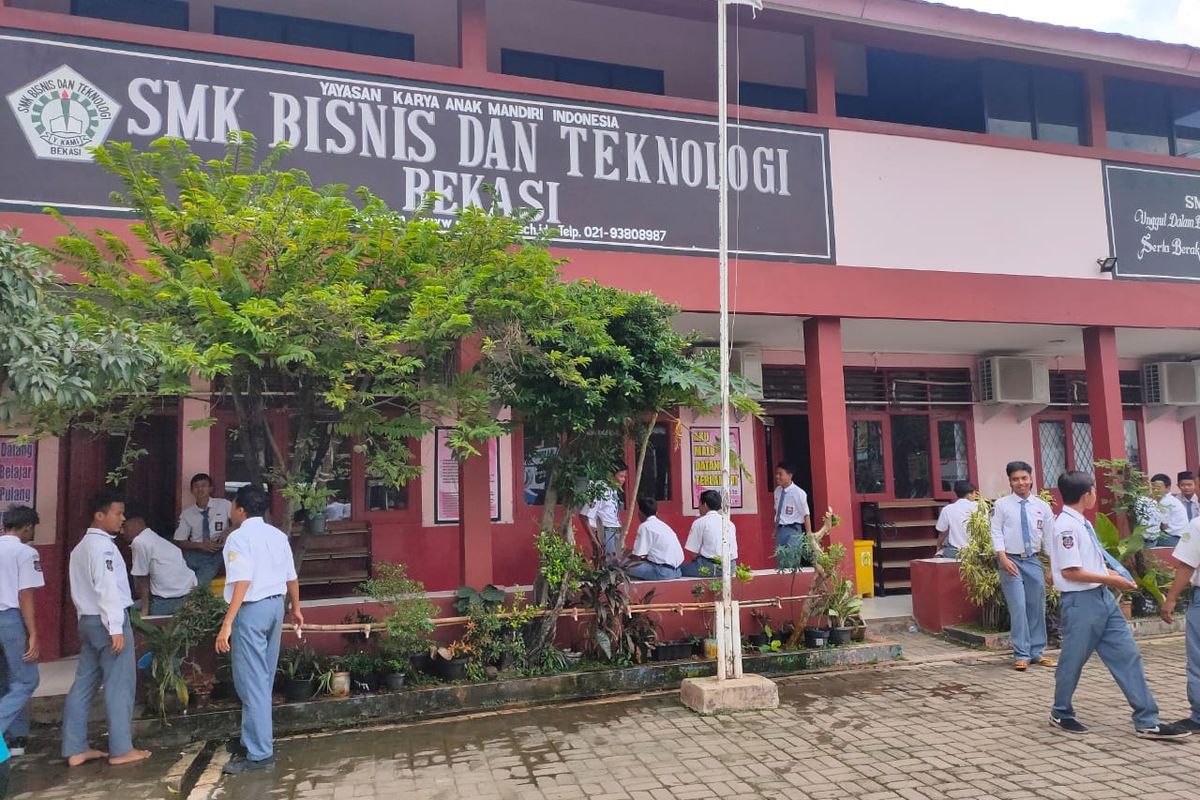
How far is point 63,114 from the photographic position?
6586 mm

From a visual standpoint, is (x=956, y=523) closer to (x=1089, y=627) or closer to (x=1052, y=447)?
(x=1089, y=627)

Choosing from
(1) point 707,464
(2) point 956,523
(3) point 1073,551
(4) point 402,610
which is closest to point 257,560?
(4) point 402,610

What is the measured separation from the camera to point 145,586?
695cm

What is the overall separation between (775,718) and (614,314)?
330 cm

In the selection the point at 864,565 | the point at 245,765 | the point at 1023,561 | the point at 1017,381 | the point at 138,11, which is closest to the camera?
the point at 245,765

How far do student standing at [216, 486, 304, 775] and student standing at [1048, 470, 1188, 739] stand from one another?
5.30 metres

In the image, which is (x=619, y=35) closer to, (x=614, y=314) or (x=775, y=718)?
(x=614, y=314)

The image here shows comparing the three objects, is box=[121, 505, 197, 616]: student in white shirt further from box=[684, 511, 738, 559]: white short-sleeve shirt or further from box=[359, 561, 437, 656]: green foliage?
box=[684, 511, 738, 559]: white short-sleeve shirt

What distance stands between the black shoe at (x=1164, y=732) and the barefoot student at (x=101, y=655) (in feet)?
21.8

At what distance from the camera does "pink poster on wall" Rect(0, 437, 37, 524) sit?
7.98 metres

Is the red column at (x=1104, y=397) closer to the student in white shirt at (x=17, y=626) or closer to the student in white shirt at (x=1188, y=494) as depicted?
the student in white shirt at (x=1188, y=494)

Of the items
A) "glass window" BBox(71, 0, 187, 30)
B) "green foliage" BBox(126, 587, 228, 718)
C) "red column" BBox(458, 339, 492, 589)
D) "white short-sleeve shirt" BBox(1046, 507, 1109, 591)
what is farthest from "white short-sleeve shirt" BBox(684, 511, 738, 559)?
"glass window" BBox(71, 0, 187, 30)

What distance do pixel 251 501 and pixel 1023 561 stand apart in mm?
6593

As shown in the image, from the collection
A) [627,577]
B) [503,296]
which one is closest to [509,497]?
[627,577]
